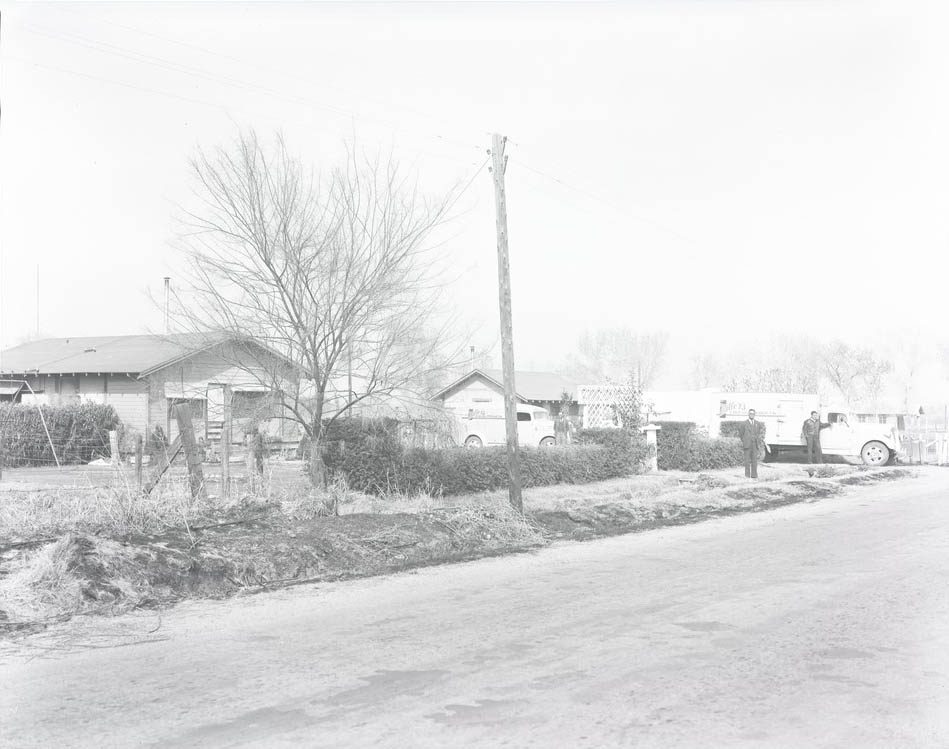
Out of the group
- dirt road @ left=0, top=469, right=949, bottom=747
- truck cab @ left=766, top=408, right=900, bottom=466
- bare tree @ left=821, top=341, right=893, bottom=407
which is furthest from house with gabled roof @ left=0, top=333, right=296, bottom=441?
bare tree @ left=821, top=341, right=893, bottom=407

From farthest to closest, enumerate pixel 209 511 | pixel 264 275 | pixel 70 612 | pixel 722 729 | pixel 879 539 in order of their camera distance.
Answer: pixel 264 275
pixel 879 539
pixel 209 511
pixel 70 612
pixel 722 729

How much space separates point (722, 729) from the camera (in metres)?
4.53

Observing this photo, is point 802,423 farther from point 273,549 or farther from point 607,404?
point 273,549

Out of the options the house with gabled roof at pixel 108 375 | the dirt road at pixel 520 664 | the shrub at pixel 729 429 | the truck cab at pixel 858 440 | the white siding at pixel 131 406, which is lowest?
the dirt road at pixel 520 664

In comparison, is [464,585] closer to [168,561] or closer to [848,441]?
[168,561]

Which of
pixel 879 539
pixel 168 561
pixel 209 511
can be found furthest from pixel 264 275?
pixel 879 539

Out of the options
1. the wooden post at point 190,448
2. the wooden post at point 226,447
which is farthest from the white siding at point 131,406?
the wooden post at point 190,448

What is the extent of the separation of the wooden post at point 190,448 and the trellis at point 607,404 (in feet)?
41.4

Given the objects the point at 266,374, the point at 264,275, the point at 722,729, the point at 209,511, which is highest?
the point at 264,275

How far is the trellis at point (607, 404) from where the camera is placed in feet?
73.7

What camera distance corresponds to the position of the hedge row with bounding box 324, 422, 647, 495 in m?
14.1

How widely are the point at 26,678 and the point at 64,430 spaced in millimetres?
21921

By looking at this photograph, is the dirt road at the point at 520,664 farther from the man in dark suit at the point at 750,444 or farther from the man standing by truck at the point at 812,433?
the man standing by truck at the point at 812,433

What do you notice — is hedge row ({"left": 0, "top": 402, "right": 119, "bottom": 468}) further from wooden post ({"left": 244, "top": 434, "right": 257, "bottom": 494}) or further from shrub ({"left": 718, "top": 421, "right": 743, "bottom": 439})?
shrub ({"left": 718, "top": 421, "right": 743, "bottom": 439})
